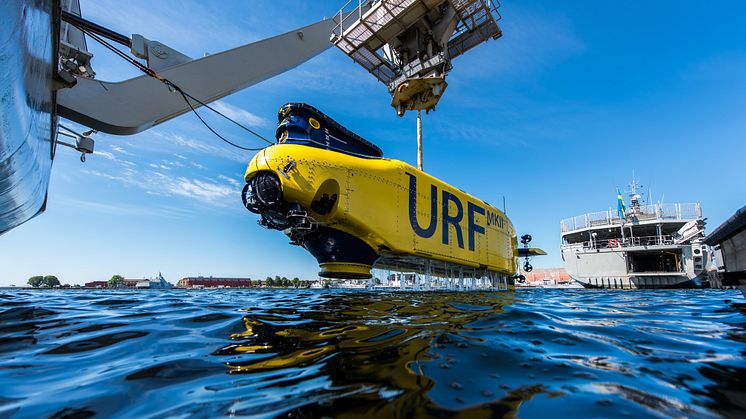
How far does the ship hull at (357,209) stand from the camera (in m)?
10.3

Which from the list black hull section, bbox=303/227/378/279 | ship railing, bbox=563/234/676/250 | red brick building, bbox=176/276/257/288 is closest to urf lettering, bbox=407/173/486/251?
black hull section, bbox=303/227/378/279

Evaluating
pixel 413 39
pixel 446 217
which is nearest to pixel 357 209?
pixel 446 217

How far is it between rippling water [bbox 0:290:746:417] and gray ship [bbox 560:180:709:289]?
32.9 m

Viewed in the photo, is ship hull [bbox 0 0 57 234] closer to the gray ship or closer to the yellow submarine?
the yellow submarine

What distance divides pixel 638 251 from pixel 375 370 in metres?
37.8

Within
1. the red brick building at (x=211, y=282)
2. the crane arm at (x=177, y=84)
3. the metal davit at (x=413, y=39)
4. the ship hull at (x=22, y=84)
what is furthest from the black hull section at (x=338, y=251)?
the red brick building at (x=211, y=282)

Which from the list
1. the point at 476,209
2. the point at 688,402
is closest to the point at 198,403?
the point at 688,402

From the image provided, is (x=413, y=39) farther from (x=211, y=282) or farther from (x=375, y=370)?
(x=211, y=282)

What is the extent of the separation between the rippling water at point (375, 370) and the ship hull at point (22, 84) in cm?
251

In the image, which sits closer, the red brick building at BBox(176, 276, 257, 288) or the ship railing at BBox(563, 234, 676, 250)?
the ship railing at BBox(563, 234, 676, 250)

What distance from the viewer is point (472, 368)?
240 cm

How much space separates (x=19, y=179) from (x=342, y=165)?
7653mm

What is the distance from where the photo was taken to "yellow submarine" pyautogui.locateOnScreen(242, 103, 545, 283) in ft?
33.8

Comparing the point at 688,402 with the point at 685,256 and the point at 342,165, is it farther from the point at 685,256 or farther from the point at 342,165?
the point at 685,256
